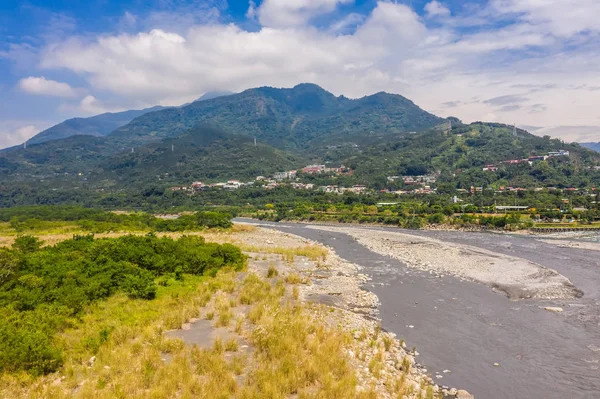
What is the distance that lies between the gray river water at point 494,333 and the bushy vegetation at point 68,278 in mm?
11527

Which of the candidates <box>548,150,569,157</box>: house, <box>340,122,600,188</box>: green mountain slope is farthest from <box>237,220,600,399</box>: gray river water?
<box>548,150,569,157</box>: house

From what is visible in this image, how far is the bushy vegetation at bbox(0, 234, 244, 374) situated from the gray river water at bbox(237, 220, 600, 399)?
1153 centimetres

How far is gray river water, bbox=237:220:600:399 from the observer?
11961 mm

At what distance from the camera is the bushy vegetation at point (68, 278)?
10.0 metres

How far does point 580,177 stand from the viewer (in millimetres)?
110938

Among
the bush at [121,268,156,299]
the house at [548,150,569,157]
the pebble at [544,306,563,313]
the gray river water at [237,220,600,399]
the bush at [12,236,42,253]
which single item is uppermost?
the house at [548,150,569,157]

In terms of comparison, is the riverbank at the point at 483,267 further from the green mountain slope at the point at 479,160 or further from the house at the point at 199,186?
the house at the point at 199,186

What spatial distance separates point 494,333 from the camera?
16.0 m

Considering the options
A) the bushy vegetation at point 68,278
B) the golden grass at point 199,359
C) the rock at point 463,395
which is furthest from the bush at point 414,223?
the rock at point 463,395

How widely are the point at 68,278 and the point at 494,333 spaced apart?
19.4 meters

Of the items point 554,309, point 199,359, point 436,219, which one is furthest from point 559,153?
point 199,359

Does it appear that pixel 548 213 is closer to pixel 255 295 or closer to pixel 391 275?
pixel 391 275

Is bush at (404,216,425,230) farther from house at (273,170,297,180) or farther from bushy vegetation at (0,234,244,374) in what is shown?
house at (273,170,297,180)

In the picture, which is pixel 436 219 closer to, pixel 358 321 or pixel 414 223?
pixel 414 223
